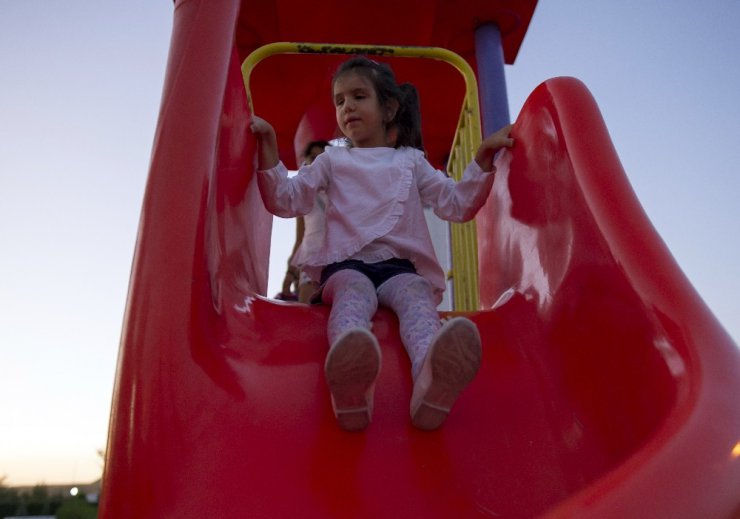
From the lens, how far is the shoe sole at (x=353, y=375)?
0.90 metres

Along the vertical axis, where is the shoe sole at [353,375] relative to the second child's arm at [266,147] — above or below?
below

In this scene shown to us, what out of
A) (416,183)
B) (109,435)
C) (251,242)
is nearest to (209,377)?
(109,435)

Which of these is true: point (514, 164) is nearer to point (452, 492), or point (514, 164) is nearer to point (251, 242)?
point (251, 242)

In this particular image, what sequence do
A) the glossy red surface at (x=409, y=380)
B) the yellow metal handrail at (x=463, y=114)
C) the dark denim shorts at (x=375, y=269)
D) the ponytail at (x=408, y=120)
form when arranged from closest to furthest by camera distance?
1. the glossy red surface at (x=409, y=380)
2. the dark denim shorts at (x=375, y=269)
3. the ponytail at (x=408, y=120)
4. the yellow metal handrail at (x=463, y=114)

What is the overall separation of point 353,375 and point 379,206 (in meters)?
0.75

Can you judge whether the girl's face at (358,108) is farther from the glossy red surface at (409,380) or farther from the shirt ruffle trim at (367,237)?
the glossy red surface at (409,380)

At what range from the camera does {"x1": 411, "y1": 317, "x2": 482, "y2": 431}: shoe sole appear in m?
0.92

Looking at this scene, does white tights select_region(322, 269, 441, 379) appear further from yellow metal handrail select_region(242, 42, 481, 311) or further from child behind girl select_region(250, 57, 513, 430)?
yellow metal handrail select_region(242, 42, 481, 311)

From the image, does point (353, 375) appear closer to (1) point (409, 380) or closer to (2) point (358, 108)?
(1) point (409, 380)

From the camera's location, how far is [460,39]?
2.66 meters

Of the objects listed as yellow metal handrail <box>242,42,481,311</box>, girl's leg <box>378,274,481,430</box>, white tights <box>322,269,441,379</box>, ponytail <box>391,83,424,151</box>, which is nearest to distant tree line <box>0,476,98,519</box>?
yellow metal handrail <box>242,42,481,311</box>

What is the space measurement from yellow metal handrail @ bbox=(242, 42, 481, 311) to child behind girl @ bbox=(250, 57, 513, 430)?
315 mm

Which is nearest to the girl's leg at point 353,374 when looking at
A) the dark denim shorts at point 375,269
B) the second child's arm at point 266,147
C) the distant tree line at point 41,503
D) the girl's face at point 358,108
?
the dark denim shorts at point 375,269

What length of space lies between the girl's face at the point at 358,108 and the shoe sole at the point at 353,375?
964 millimetres
